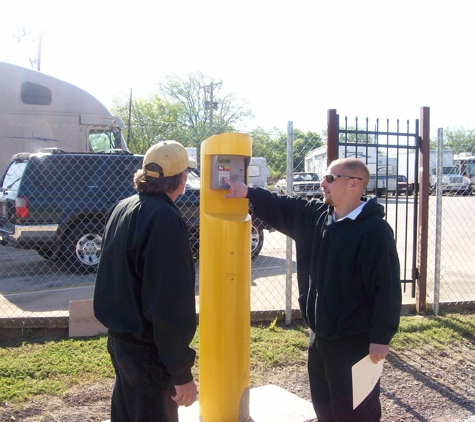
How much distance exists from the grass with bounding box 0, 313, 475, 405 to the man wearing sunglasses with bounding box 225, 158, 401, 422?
174 cm

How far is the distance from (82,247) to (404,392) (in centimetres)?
546

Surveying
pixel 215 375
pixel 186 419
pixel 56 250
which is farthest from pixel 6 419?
pixel 56 250

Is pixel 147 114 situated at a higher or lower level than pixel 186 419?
higher

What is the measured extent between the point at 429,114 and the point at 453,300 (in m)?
2.40

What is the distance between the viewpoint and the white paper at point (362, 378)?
8.53 ft

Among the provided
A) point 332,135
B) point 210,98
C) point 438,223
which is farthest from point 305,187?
point 210,98

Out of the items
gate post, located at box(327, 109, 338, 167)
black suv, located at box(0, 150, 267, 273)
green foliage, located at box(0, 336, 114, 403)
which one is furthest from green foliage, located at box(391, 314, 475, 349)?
black suv, located at box(0, 150, 267, 273)

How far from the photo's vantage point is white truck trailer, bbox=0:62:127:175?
1138 centimetres

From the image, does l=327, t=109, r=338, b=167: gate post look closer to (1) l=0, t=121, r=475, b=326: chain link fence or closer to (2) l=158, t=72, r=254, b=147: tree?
(1) l=0, t=121, r=475, b=326: chain link fence

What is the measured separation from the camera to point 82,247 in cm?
788

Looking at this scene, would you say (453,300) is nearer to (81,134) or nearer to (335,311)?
(335,311)

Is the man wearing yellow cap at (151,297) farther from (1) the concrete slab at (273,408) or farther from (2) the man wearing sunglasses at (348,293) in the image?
(1) the concrete slab at (273,408)

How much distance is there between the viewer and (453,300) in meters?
6.25

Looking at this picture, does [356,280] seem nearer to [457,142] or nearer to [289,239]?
[289,239]
